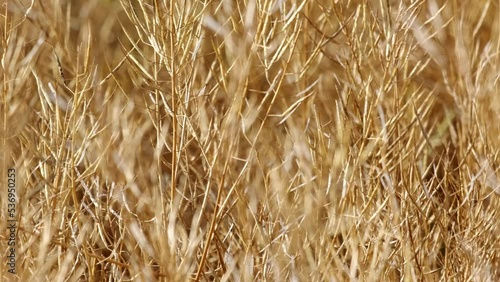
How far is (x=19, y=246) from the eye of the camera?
162 centimetres

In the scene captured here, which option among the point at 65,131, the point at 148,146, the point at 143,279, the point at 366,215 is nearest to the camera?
the point at 143,279

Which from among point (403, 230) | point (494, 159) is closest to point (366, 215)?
point (403, 230)

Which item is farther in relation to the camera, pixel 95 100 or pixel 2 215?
pixel 95 100

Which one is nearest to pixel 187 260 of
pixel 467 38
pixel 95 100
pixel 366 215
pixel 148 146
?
pixel 366 215

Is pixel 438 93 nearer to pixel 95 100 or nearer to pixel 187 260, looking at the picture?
pixel 95 100

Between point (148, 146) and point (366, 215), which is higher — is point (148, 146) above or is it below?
below

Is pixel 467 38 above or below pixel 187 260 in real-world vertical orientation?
above

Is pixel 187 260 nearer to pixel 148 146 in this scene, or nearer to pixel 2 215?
pixel 2 215

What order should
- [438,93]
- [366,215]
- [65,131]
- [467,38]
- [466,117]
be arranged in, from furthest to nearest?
[438,93], [467,38], [466,117], [366,215], [65,131]

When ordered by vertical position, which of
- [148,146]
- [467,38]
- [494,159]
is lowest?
[148,146]

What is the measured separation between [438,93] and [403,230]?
1304 mm

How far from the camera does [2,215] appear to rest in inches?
62.4

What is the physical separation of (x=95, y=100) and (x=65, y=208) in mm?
514

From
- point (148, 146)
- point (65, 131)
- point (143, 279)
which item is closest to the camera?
point (143, 279)
